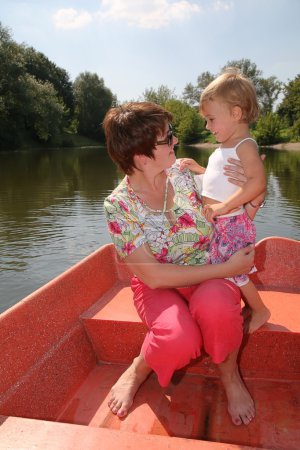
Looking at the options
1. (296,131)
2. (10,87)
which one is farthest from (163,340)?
(296,131)

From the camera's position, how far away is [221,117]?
2.03 metres

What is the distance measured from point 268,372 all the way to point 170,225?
92 centimetres

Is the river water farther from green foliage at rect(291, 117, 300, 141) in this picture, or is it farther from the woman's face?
green foliage at rect(291, 117, 300, 141)

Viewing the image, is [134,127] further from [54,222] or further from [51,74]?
[51,74]

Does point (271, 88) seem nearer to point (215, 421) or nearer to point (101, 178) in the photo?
point (101, 178)

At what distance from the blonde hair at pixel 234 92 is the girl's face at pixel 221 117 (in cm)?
2

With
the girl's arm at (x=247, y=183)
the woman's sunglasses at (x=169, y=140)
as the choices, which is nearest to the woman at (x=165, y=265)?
the woman's sunglasses at (x=169, y=140)

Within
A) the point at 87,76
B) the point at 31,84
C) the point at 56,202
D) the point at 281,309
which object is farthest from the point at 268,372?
the point at 87,76

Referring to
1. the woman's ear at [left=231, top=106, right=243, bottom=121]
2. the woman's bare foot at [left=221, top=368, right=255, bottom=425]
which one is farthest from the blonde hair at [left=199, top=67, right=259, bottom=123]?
the woman's bare foot at [left=221, top=368, right=255, bottom=425]

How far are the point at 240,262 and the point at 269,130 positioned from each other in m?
45.6

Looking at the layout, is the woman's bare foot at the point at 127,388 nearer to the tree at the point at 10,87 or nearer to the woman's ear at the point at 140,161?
the woman's ear at the point at 140,161

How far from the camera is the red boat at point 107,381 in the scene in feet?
4.51

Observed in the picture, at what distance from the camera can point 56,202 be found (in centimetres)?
→ 1202

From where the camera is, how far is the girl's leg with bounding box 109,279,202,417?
1.65 metres
